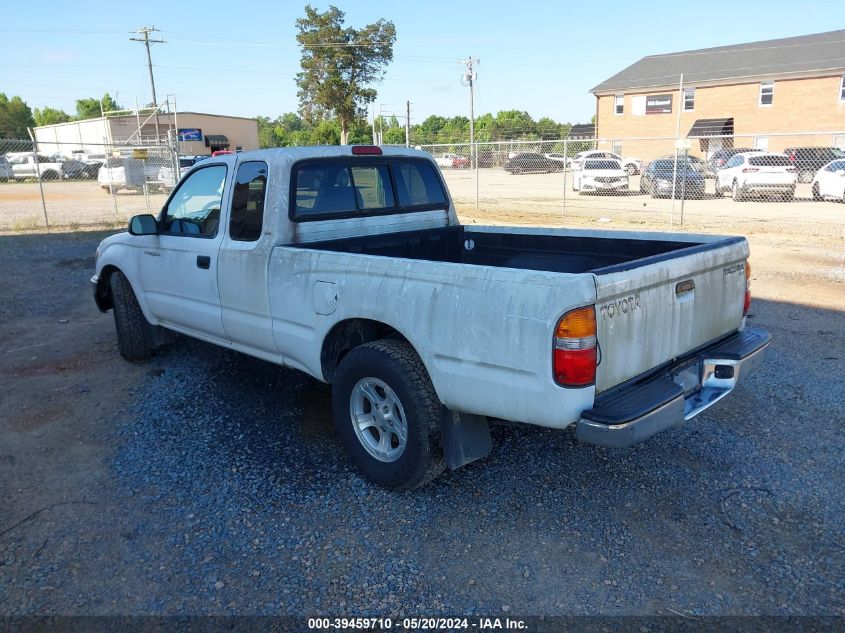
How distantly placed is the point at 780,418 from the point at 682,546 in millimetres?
1958

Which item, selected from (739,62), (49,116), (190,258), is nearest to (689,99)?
(739,62)

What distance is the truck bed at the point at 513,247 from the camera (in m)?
4.36

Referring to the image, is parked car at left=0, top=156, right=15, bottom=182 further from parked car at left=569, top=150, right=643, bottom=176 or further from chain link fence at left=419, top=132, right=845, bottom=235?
parked car at left=569, top=150, right=643, bottom=176

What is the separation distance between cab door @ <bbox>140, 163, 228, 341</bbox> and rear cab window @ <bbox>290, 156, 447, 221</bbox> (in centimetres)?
66

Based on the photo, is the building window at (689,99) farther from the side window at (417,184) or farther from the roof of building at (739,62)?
the side window at (417,184)

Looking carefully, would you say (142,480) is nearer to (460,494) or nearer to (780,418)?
(460,494)

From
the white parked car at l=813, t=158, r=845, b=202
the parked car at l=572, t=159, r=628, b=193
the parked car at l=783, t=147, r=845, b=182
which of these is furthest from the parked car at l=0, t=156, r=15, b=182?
the parked car at l=783, t=147, r=845, b=182

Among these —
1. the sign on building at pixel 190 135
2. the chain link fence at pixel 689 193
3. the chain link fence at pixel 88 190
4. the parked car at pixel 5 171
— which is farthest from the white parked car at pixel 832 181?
the sign on building at pixel 190 135

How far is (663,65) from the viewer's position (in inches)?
1786

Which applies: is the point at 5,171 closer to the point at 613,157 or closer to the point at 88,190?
the point at 88,190

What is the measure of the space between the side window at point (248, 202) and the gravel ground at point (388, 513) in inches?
54.3

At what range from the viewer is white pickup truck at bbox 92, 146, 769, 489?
2.84m

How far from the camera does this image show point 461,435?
3.34 metres

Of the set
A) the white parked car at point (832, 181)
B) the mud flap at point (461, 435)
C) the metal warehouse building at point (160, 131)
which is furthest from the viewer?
the metal warehouse building at point (160, 131)
